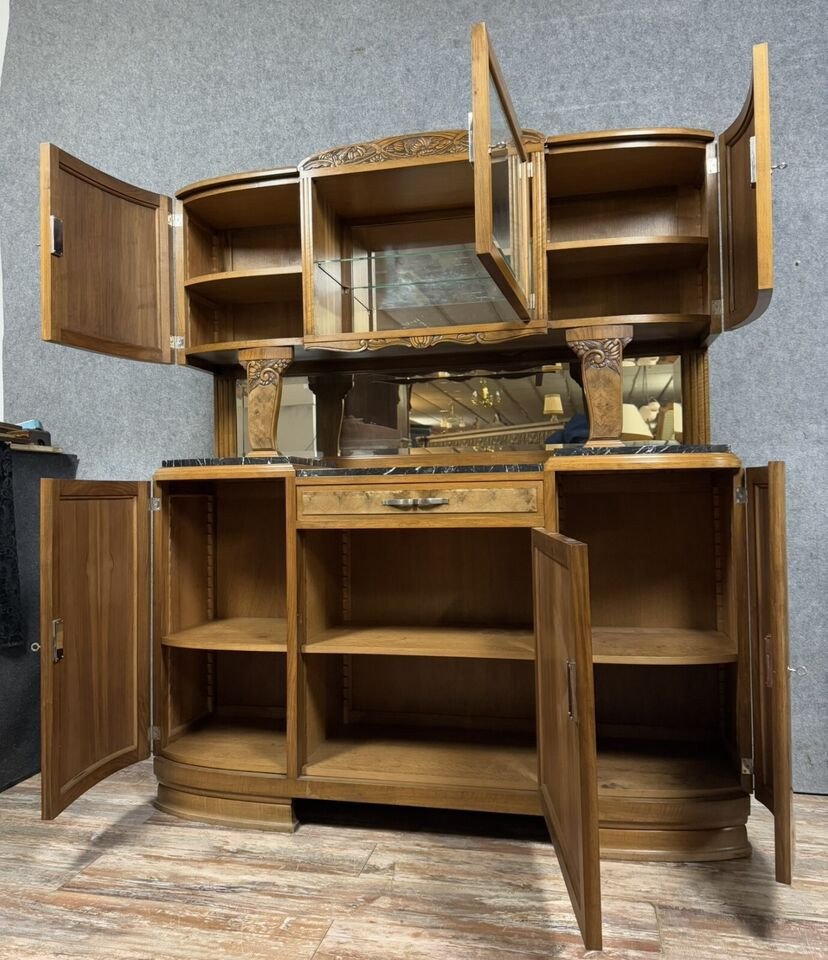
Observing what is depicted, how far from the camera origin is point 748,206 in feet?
5.57

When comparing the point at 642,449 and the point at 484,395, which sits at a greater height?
the point at 484,395

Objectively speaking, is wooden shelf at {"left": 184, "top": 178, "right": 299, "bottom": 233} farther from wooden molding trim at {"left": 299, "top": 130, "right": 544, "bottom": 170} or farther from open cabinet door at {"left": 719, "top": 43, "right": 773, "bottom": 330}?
open cabinet door at {"left": 719, "top": 43, "right": 773, "bottom": 330}

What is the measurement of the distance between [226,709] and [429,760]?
79cm

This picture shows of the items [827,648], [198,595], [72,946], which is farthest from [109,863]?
[827,648]

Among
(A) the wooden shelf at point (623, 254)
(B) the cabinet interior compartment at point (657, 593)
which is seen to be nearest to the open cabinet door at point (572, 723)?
(B) the cabinet interior compartment at point (657, 593)

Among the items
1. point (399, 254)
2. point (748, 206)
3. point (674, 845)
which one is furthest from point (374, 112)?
point (674, 845)

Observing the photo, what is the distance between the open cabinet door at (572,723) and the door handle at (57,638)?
1141 millimetres

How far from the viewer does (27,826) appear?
2004 mm

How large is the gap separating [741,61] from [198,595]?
2303 mm

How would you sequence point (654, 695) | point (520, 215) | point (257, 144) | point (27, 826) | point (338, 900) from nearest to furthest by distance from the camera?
1. point (338, 900)
2. point (520, 215)
3. point (27, 826)
4. point (654, 695)
5. point (257, 144)

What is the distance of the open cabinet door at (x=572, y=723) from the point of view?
3.63ft

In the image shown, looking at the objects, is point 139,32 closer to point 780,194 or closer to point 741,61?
point 741,61

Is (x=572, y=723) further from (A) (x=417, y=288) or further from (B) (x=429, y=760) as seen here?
(A) (x=417, y=288)

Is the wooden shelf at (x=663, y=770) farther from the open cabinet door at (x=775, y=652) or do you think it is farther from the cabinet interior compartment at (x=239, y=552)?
the cabinet interior compartment at (x=239, y=552)
